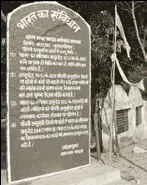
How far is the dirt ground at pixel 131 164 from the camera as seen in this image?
7.61 meters

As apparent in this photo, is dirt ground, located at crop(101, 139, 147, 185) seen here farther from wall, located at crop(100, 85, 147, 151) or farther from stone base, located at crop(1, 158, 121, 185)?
wall, located at crop(100, 85, 147, 151)

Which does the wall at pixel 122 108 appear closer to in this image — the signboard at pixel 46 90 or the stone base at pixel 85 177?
the stone base at pixel 85 177

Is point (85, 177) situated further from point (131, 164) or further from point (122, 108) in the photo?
point (122, 108)

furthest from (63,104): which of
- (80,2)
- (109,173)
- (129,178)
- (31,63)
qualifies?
(80,2)

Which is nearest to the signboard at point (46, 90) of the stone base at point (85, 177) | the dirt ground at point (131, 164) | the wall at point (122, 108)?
the stone base at point (85, 177)

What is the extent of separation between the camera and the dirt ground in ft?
25.0

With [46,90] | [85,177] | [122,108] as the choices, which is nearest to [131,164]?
[85,177]

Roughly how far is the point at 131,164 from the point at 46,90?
3.40 m

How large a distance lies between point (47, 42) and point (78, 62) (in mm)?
737

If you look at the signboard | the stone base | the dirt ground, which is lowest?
the dirt ground

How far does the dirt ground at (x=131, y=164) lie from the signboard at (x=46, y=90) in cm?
98

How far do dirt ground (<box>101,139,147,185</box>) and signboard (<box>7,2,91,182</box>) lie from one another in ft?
3.23

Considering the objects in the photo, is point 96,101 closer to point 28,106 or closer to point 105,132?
point 105,132

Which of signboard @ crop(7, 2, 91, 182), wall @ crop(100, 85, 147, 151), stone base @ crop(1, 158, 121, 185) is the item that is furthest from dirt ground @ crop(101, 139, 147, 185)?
signboard @ crop(7, 2, 91, 182)
